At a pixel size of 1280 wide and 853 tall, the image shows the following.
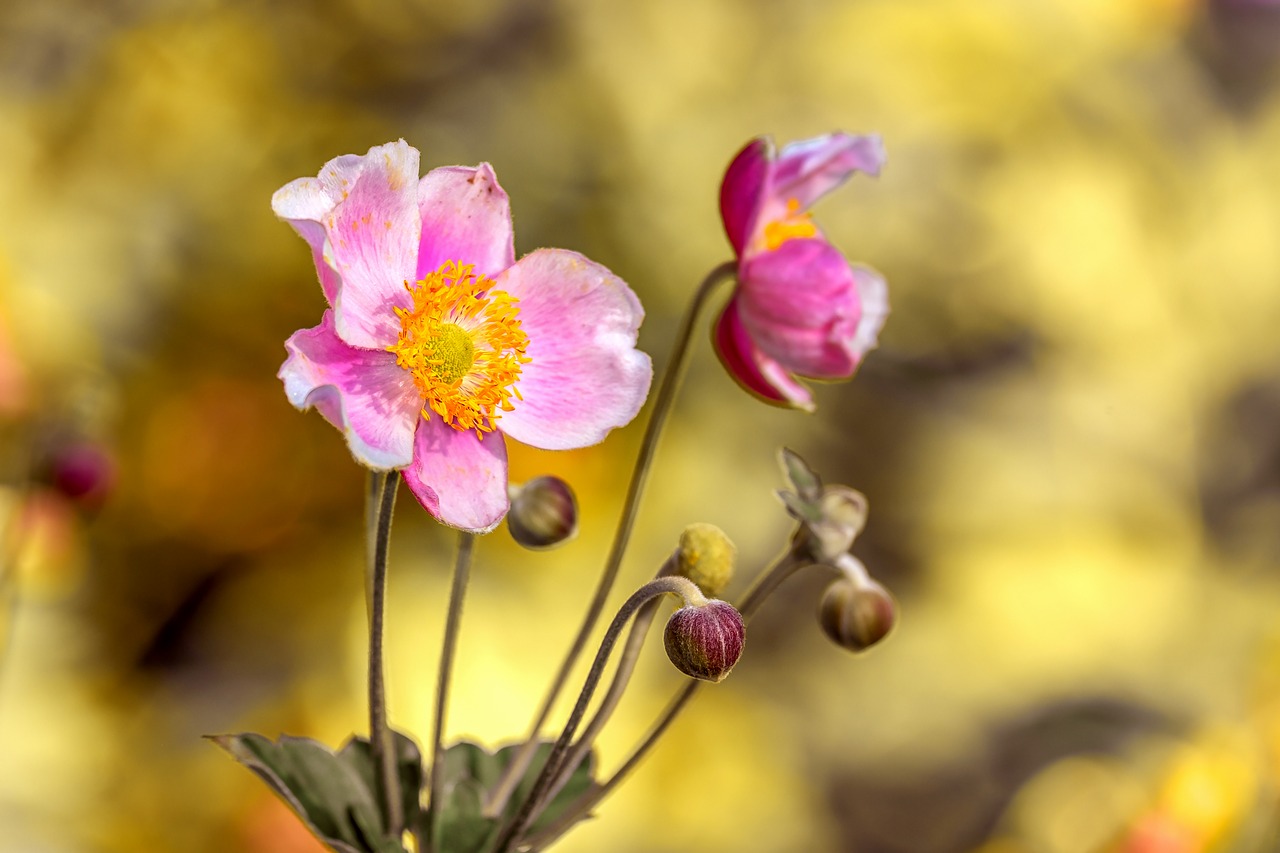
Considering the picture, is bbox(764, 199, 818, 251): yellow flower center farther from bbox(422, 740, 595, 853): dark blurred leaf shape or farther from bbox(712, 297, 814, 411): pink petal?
bbox(422, 740, 595, 853): dark blurred leaf shape

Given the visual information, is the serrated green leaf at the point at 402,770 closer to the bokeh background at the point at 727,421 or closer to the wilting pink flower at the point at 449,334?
the wilting pink flower at the point at 449,334

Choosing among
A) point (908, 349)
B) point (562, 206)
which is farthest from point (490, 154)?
point (908, 349)

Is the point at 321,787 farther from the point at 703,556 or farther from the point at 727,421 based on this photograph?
the point at 727,421

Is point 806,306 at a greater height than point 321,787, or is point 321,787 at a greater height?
point 806,306

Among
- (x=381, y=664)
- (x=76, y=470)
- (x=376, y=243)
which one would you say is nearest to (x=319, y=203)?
(x=376, y=243)

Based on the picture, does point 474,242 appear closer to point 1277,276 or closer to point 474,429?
point 474,429

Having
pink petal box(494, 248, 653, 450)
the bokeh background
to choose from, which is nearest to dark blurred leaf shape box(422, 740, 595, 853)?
pink petal box(494, 248, 653, 450)
